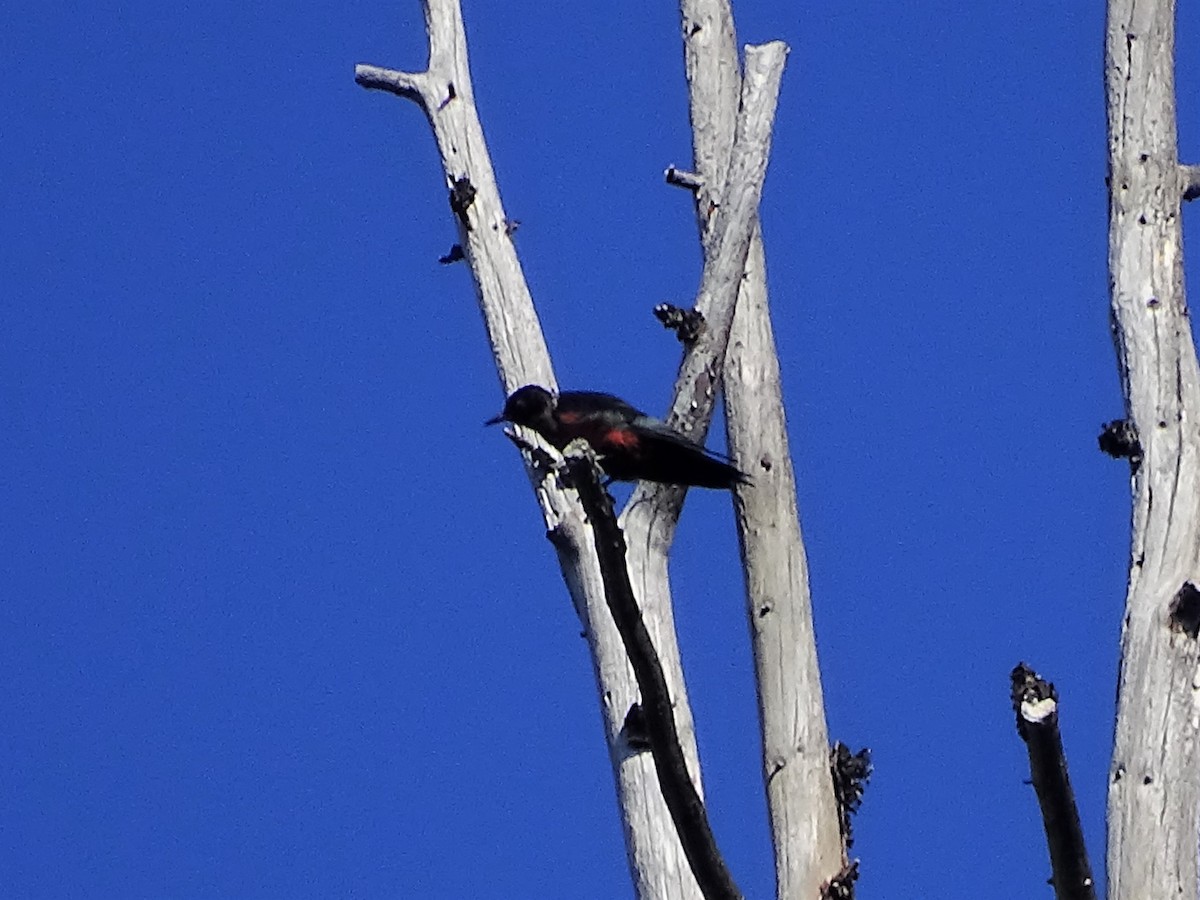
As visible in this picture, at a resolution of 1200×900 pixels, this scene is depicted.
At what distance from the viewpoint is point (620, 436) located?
20.1ft

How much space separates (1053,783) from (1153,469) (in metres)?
2.04

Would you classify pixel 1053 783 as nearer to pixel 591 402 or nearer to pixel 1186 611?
pixel 1186 611

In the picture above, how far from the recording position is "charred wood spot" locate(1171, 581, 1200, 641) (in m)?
5.77

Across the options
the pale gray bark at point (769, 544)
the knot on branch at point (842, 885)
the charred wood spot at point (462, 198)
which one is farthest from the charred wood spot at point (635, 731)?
the charred wood spot at point (462, 198)

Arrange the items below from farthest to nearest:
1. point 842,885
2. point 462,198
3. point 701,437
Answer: point 462,198
point 701,437
point 842,885

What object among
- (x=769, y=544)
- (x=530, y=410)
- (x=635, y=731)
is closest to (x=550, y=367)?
(x=530, y=410)

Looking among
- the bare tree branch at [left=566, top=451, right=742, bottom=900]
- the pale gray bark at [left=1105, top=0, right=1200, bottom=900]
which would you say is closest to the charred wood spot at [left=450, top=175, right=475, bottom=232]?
the pale gray bark at [left=1105, top=0, right=1200, bottom=900]

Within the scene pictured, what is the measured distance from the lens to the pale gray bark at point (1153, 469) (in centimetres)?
554

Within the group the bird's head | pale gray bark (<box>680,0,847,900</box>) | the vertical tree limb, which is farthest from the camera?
the bird's head

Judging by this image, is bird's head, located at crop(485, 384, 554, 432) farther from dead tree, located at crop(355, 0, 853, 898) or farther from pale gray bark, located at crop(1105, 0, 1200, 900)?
pale gray bark, located at crop(1105, 0, 1200, 900)

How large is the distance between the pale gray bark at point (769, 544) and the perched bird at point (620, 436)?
0.21 m

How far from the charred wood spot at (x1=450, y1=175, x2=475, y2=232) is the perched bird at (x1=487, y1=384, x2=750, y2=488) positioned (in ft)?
2.95

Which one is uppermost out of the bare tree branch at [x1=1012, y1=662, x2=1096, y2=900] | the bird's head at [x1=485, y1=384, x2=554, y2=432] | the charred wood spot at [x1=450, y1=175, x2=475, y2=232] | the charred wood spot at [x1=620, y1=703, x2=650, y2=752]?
the charred wood spot at [x1=450, y1=175, x2=475, y2=232]

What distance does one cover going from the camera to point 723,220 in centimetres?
659
